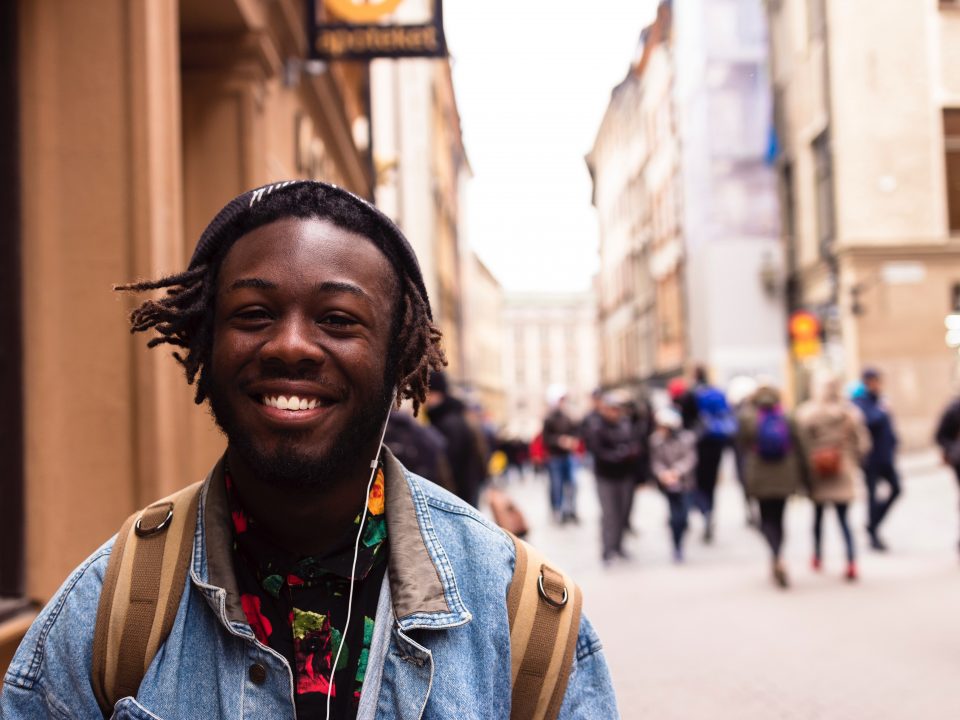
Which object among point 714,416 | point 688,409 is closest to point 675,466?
point 714,416

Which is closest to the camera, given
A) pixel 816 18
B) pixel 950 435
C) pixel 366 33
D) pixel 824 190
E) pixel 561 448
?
pixel 366 33

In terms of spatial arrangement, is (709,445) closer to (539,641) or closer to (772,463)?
(772,463)

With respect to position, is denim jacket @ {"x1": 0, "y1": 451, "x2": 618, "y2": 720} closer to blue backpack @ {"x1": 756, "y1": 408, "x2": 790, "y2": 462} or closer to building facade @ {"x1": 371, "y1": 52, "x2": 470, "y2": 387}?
blue backpack @ {"x1": 756, "y1": 408, "x2": 790, "y2": 462}

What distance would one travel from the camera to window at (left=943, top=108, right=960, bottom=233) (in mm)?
13703

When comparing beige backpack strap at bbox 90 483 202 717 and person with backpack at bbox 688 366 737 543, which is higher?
beige backpack strap at bbox 90 483 202 717

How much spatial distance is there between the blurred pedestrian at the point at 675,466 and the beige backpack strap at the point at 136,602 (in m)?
10.1

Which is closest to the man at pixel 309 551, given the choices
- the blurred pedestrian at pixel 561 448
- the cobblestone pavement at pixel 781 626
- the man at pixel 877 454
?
the cobblestone pavement at pixel 781 626

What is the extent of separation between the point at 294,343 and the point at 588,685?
0.71 m

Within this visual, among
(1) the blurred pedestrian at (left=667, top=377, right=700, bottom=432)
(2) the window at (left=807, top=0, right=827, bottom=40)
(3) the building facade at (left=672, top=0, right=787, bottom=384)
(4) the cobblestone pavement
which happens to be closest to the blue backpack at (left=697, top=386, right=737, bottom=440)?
(1) the blurred pedestrian at (left=667, top=377, right=700, bottom=432)

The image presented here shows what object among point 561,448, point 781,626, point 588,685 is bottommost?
point 781,626

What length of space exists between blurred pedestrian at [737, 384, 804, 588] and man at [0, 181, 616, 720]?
8035 millimetres

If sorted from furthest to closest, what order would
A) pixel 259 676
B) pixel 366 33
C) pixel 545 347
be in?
pixel 545 347 → pixel 366 33 → pixel 259 676

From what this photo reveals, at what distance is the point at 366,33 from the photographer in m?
9.00

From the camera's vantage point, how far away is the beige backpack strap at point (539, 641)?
1.75 metres
